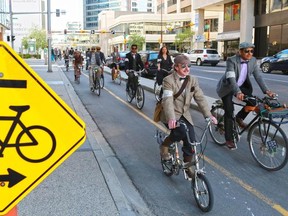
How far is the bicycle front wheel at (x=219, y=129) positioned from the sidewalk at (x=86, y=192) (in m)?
2.04

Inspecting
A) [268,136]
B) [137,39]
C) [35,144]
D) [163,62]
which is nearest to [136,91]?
[163,62]

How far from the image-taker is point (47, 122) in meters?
2.24

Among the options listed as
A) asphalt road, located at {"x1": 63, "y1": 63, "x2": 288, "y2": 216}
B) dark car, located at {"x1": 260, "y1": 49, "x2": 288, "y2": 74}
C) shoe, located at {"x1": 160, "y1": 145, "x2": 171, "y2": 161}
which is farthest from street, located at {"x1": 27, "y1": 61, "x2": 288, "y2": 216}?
dark car, located at {"x1": 260, "y1": 49, "x2": 288, "y2": 74}

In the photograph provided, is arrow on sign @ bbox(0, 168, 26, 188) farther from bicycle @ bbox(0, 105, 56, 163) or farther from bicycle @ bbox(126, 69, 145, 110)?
bicycle @ bbox(126, 69, 145, 110)

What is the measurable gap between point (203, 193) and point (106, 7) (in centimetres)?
18352

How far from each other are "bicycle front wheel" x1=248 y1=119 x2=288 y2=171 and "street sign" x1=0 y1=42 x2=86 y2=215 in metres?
3.84

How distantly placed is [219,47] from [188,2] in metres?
29.6

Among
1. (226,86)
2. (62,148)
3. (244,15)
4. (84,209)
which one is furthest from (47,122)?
(244,15)

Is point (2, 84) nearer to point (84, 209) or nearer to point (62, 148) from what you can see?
point (62, 148)

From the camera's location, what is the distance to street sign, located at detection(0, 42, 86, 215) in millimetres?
2145

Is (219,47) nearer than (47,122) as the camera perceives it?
No

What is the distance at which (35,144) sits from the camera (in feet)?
7.29

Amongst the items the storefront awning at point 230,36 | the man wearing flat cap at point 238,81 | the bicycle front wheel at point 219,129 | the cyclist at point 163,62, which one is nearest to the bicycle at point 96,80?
the cyclist at point 163,62

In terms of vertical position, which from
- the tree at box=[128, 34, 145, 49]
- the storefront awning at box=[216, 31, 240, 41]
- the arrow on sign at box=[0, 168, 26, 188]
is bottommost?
the arrow on sign at box=[0, 168, 26, 188]
